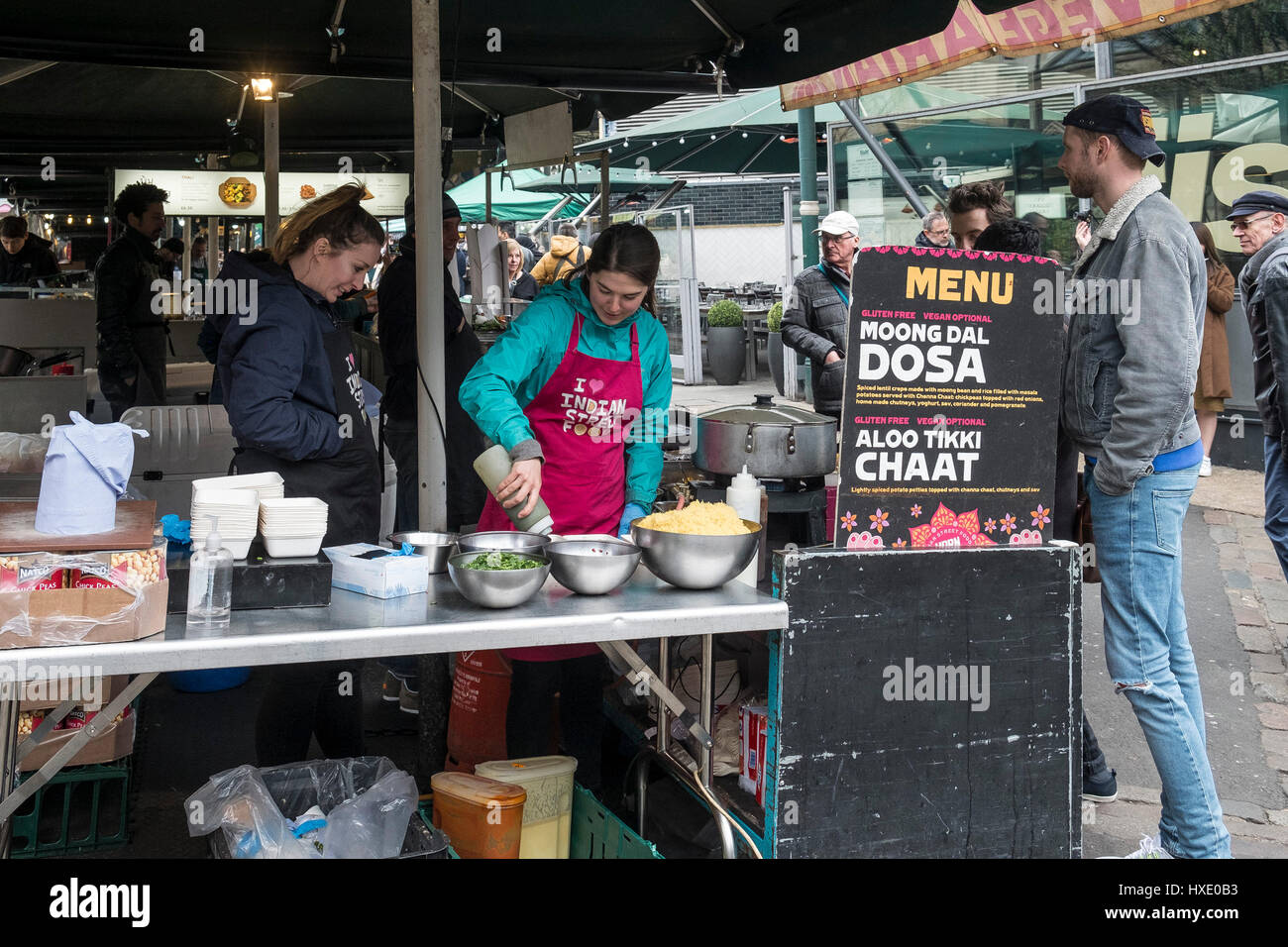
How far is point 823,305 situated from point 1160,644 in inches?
125

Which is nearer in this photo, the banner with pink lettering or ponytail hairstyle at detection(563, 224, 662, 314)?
ponytail hairstyle at detection(563, 224, 662, 314)

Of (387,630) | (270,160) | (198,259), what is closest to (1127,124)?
(387,630)

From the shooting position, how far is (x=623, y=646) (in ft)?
9.14

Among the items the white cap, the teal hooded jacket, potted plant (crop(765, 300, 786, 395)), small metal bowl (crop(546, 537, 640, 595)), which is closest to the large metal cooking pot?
the teal hooded jacket

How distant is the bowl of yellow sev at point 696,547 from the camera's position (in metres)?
2.80

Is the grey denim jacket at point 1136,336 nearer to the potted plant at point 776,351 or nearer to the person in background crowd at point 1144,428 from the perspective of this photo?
the person in background crowd at point 1144,428

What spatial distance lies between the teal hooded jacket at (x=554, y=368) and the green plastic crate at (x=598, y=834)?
3.13ft

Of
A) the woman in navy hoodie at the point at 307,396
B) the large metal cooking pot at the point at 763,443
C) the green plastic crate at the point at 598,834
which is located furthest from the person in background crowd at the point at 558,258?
the green plastic crate at the point at 598,834

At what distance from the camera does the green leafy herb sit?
8.93 ft

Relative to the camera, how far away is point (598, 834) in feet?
10.5

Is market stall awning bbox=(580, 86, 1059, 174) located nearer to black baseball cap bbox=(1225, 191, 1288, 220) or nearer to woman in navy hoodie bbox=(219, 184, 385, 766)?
black baseball cap bbox=(1225, 191, 1288, 220)

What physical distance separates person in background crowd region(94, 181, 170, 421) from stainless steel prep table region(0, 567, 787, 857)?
4496 mm

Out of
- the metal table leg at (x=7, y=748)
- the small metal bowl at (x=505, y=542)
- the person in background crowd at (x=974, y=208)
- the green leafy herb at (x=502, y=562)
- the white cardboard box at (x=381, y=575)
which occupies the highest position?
the person in background crowd at (x=974, y=208)

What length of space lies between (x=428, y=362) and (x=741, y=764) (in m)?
1.69
